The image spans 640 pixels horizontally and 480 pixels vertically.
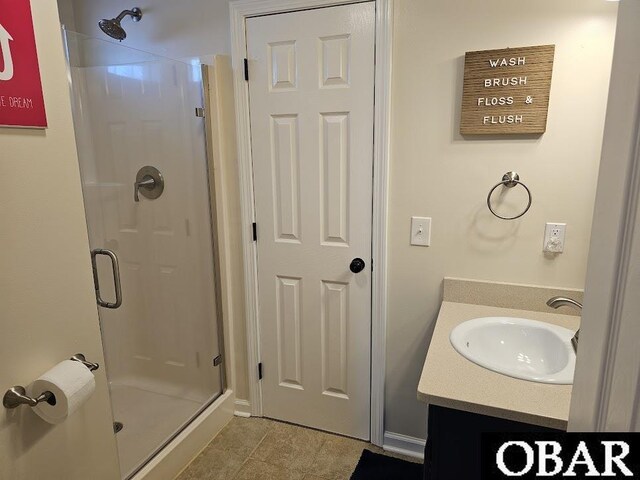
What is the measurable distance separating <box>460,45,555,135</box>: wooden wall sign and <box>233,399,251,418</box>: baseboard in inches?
73.2

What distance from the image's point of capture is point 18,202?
1018 mm

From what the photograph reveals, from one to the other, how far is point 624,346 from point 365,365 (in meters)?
1.71

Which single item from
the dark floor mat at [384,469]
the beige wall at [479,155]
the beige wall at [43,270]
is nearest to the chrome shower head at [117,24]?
the beige wall at [43,270]

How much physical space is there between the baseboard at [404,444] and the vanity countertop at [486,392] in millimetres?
903

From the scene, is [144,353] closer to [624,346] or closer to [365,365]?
[365,365]

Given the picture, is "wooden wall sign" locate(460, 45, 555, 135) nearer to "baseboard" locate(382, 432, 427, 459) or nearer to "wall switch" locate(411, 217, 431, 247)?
"wall switch" locate(411, 217, 431, 247)

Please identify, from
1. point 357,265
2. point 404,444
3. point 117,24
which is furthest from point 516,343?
point 117,24

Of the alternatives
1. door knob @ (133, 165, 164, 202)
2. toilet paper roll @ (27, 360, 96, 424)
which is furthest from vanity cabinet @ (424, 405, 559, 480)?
door knob @ (133, 165, 164, 202)

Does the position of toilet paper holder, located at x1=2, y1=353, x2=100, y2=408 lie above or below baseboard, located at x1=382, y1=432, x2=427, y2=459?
above

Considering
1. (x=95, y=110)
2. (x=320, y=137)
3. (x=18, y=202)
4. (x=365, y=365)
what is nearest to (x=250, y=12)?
(x=320, y=137)

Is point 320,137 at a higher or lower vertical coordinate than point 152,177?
higher

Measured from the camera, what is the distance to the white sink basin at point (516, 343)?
1459 mm

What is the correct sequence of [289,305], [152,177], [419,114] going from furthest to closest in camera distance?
[289,305], [152,177], [419,114]

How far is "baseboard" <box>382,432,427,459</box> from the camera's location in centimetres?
207
